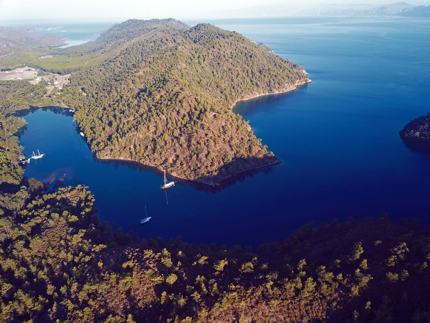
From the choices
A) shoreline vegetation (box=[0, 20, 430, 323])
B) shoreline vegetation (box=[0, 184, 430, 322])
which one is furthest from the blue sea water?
shoreline vegetation (box=[0, 184, 430, 322])

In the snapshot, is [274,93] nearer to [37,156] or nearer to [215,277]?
[37,156]

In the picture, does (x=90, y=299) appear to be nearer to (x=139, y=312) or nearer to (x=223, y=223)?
(x=139, y=312)

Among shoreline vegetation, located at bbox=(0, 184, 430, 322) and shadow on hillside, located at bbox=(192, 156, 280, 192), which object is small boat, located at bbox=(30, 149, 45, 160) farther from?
shadow on hillside, located at bbox=(192, 156, 280, 192)

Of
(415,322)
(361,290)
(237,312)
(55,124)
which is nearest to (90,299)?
(237,312)

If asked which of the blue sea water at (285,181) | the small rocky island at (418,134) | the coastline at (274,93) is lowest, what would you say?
the blue sea water at (285,181)

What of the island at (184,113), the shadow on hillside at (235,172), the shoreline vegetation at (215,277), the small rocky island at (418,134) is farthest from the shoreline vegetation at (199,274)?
the small rocky island at (418,134)

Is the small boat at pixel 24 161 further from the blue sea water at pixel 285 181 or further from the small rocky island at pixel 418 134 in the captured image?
the small rocky island at pixel 418 134
